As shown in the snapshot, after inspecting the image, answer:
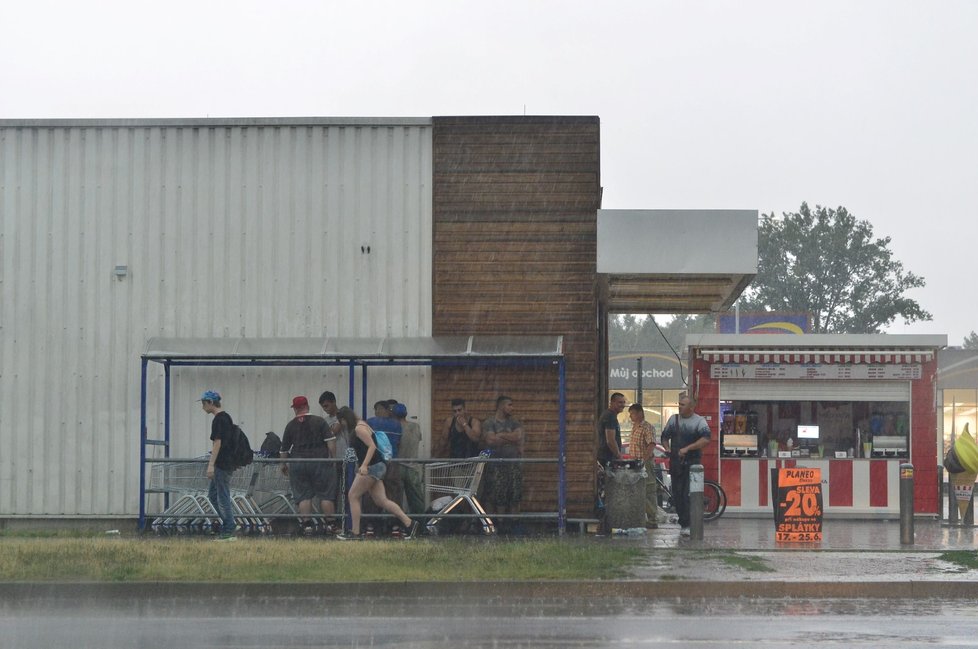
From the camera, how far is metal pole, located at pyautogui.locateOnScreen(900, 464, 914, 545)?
1773cm

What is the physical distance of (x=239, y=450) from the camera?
17.2 meters

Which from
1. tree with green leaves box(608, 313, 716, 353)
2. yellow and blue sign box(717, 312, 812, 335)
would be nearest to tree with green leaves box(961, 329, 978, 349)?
tree with green leaves box(608, 313, 716, 353)

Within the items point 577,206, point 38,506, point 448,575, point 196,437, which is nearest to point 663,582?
point 448,575

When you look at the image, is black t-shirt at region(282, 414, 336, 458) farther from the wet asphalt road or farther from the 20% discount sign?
the 20% discount sign

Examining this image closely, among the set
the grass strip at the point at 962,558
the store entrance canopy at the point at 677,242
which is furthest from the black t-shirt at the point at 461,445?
the grass strip at the point at 962,558

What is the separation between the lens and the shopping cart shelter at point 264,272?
18719mm

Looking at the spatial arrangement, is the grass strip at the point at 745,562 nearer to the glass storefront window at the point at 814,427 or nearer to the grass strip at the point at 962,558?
the grass strip at the point at 962,558

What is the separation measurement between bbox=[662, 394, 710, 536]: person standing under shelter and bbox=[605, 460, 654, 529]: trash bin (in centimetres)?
138

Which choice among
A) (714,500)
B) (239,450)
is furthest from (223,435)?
(714,500)

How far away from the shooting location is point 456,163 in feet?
62.1

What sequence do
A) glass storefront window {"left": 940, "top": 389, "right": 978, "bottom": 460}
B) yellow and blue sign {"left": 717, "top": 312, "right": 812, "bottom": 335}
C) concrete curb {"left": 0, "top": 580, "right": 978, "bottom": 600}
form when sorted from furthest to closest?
yellow and blue sign {"left": 717, "top": 312, "right": 812, "bottom": 335} → glass storefront window {"left": 940, "top": 389, "right": 978, "bottom": 460} → concrete curb {"left": 0, "top": 580, "right": 978, "bottom": 600}

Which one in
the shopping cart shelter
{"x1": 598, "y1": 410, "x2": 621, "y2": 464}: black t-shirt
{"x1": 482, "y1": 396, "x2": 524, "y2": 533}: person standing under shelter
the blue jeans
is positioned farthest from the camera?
{"x1": 598, "y1": 410, "x2": 621, "y2": 464}: black t-shirt

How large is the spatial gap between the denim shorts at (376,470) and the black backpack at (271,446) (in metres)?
1.91

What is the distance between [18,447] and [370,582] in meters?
7.91
